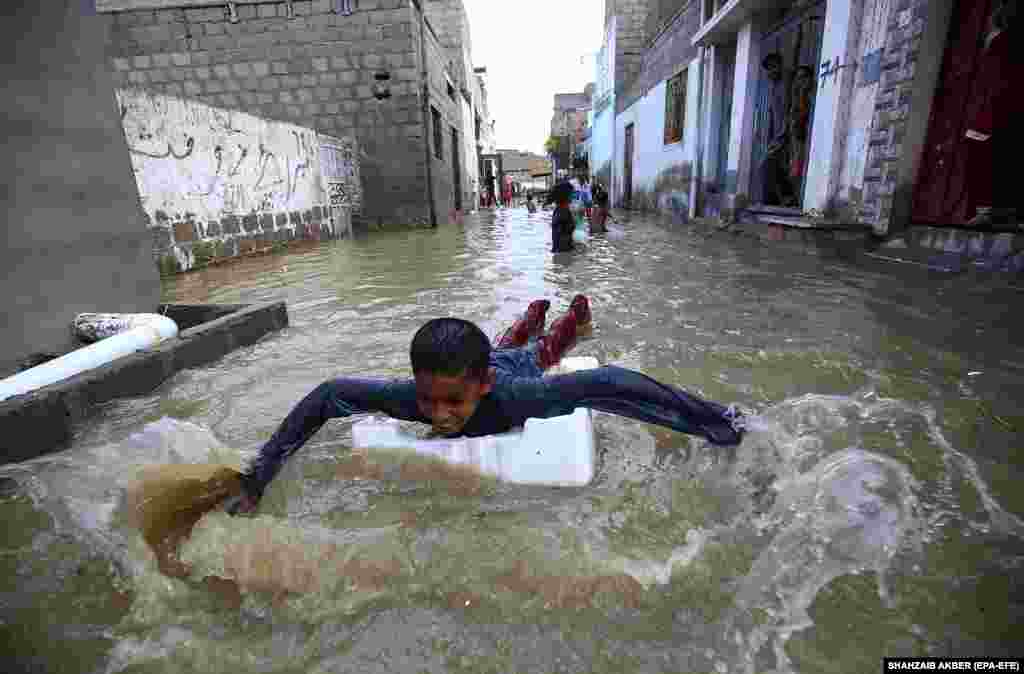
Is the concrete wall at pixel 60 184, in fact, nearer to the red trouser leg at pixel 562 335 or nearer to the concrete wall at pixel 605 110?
the red trouser leg at pixel 562 335

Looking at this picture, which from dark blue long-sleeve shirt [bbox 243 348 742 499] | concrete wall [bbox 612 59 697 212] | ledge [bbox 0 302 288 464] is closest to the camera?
dark blue long-sleeve shirt [bbox 243 348 742 499]

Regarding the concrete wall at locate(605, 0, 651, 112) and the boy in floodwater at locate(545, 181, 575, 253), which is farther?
the concrete wall at locate(605, 0, 651, 112)

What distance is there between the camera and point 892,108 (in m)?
6.03

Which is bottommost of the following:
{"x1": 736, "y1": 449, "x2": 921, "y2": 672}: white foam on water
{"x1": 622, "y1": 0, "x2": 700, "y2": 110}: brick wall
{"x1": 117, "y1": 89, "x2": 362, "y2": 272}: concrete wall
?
{"x1": 736, "y1": 449, "x2": 921, "y2": 672}: white foam on water

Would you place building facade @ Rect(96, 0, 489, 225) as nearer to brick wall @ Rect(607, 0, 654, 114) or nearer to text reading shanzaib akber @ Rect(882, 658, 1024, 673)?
brick wall @ Rect(607, 0, 654, 114)

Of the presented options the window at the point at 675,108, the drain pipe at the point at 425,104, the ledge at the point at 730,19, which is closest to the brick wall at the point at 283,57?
the drain pipe at the point at 425,104

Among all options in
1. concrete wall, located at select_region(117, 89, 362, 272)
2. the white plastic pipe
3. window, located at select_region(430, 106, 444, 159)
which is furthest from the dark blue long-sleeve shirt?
window, located at select_region(430, 106, 444, 159)

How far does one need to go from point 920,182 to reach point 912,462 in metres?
5.54

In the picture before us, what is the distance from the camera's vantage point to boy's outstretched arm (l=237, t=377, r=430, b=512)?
1924 mm

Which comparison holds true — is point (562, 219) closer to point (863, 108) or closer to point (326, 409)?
point (863, 108)

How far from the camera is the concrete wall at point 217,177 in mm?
7023

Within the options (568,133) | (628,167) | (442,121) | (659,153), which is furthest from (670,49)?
(568,133)

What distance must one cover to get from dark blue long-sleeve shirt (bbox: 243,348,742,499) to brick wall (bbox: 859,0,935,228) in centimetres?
591

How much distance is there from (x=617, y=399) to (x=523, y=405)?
1.11 ft
